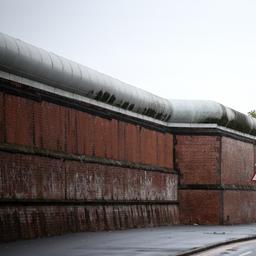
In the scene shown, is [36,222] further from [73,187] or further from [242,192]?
[242,192]

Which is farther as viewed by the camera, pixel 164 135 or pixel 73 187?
pixel 164 135

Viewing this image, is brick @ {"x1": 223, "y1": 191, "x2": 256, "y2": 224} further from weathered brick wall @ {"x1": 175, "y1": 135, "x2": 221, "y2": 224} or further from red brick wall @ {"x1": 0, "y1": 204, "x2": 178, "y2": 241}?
red brick wall @ {"x1": 0, "y1": 204, "x2": 178, "y2": 241}

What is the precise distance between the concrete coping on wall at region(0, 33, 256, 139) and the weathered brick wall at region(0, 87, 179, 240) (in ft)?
2.14

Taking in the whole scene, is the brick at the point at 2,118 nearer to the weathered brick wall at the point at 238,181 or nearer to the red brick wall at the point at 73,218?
the red brick wall at the point at 73,218

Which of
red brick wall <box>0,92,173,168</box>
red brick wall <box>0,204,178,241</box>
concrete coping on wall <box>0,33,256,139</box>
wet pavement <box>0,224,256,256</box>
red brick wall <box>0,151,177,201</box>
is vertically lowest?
wet pavement <box>0,224,256,256</box>

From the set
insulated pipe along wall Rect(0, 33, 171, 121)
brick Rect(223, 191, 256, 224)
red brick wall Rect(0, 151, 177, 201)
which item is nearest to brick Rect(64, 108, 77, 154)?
red brick wall Rect(0, 151, 177, 201)

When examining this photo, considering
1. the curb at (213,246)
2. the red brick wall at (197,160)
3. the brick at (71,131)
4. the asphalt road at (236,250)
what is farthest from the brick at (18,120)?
the red brick wall at (197,160)

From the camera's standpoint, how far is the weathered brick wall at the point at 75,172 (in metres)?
26.6

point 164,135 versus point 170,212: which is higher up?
point 164,135

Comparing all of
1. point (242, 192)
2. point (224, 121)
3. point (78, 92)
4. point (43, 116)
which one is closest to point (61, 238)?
point (43, 116)

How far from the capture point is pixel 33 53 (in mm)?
28562

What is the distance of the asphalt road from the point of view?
2369 cm

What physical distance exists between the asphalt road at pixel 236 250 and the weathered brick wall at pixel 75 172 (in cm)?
560

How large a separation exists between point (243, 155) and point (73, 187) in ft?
64.6
